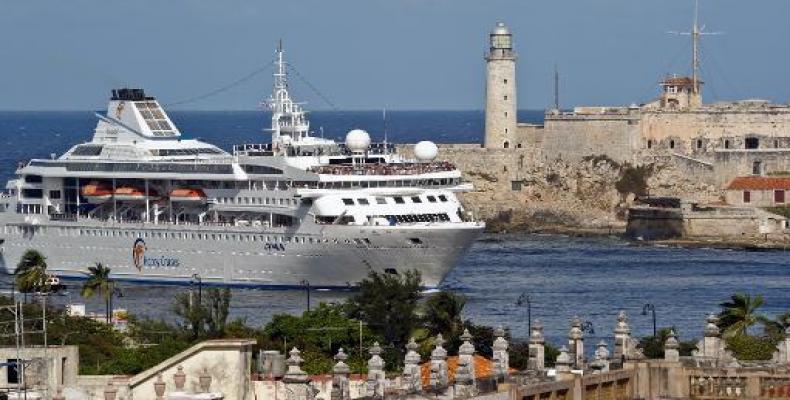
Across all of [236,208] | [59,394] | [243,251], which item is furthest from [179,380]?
[236,208]

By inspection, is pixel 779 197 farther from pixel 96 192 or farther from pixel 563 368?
pixel 563 368

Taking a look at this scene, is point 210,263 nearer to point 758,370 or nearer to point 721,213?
point 721,213

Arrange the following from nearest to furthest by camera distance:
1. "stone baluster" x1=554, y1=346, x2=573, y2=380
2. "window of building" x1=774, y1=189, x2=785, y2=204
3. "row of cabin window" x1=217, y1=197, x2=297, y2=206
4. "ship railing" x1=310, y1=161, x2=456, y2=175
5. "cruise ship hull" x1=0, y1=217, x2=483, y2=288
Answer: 1. "stone baluster" x1=554, y1=346, x2=573, y2=380
2. "cruise ship hull" x1=0, y1=217, x2=483, y2=288
3. "ship railing" x1=310, y1=161, x2=456, y2=175
4. "row of cabin window" x1=217, y1=197, x2=297, y2=206
5. "window of building" x1=774, y1=189, x2=785, y2=204

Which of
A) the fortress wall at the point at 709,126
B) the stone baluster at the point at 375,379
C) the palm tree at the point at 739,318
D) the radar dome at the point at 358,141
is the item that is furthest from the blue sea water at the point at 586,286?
the stone baluster at the point at 375,379

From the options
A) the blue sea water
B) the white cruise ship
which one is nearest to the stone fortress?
the blue sea water

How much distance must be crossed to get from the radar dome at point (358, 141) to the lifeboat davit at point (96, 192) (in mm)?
8524

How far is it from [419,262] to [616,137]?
116ft

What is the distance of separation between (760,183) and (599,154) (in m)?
9.05

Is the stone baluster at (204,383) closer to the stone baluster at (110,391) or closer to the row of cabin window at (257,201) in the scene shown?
the stone baluster at (110,391)

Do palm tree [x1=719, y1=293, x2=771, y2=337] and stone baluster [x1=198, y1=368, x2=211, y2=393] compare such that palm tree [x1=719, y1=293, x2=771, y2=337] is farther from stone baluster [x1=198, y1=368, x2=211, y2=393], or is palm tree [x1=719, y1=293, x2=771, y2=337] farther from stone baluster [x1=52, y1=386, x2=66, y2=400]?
stone baluster [x1=52, y1=386, x2=66, y2=400]

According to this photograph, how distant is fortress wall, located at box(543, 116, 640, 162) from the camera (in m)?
114

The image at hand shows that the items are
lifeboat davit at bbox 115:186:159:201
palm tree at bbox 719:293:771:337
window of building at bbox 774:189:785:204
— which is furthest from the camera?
window of building at bbox 774:189:785:204

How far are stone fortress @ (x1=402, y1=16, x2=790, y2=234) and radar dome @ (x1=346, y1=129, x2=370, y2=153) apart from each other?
25.1 metres

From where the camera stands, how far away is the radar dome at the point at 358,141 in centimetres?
8600
